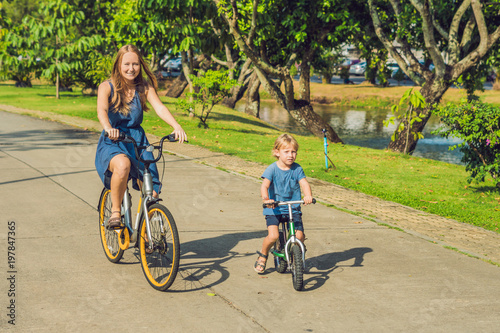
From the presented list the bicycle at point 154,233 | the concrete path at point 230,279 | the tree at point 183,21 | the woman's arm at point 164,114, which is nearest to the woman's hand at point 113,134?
the bicycle at point 154,233

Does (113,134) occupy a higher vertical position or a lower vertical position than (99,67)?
lower

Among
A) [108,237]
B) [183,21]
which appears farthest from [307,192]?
[183,21]

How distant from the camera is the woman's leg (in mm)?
5070

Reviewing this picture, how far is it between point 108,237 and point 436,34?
54.9 feet

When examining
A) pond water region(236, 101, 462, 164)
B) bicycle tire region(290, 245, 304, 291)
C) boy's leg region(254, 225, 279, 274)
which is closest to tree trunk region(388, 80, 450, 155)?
pond water region(236, 101, 462, 164)

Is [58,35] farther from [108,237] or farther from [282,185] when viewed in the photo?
[282,185]

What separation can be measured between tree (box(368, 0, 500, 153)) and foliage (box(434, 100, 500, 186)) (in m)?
5.25

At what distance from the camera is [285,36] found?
21891 millimetres

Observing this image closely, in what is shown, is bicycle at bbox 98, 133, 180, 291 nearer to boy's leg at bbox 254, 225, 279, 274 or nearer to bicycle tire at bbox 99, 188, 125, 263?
bicycle tire at bbox 99, 188, 125, 263

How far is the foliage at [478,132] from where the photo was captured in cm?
1015

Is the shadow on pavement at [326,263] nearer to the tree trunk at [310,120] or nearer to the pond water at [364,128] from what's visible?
the pond water at [364,128]

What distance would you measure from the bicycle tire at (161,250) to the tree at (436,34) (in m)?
12.1

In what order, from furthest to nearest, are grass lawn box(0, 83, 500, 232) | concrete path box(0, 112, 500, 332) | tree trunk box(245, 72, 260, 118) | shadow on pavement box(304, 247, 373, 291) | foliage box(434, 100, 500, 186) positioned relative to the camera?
tree trunk box(245, 72, 260, 118) → foliage box(434, 100, 500, 186) → grass lawn box(0, 83, 500, 232) → shadow on pavement box(304, 247, 373, 291) → concrete path box(0, 112, 500, 332)

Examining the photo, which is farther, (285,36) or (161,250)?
(285,36)
